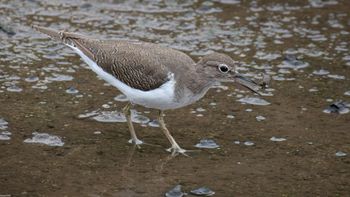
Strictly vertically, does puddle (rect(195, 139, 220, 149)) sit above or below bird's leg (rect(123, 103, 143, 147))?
below

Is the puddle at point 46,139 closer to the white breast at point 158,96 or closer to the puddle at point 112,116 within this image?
the puddle at point 112,116

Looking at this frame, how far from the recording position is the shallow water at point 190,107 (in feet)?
27.8

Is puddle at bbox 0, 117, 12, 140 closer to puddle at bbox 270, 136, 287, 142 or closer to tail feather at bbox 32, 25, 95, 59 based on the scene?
tail feather at bbox 32, 25, 95, 59

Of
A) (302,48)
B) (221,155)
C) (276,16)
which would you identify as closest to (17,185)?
(221,155)

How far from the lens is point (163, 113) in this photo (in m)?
10.4

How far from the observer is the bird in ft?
29.4

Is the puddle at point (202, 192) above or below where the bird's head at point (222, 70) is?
below

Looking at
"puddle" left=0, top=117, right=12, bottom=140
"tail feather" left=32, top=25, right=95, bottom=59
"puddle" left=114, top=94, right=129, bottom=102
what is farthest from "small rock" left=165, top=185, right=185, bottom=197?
"puddle" left=114, top=94, right=129, bottom=102

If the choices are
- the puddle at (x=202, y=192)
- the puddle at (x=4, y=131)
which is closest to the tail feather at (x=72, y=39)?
the puddle at (x=4, y=131)

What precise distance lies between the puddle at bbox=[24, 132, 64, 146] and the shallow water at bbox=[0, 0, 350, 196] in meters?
0.08

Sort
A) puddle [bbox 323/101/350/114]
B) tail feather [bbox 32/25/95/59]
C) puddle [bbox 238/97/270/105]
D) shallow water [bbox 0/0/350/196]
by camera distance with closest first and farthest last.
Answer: shallow water [bbox 0/0/350/196] < tail feather [bbox 32/25/95/59] < puddle [bbox 323/101/350/114] < puddle [bbox 238/97/270/105]

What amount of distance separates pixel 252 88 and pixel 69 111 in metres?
2.58

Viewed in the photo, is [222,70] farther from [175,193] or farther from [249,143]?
[175,193]

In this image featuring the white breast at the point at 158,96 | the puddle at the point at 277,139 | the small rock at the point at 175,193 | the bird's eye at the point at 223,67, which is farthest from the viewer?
the puddle at the point at 277,139
